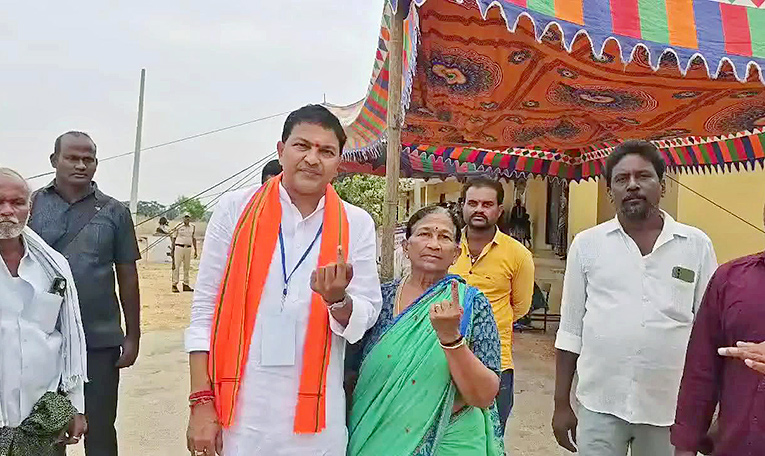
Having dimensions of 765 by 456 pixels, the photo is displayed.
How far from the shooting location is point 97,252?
2.85 meters

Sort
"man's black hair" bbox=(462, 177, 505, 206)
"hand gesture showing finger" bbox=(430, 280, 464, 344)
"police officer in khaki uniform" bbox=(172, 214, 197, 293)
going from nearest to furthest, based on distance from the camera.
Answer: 1. "hand gesture showing finger" bbox=(430, 280, 464, 344)
2. "man's black hair" bbox=(462, 177, 505, 206)
3. "police officer in khaki uniform" bbox=(172, 214, 197, 293)

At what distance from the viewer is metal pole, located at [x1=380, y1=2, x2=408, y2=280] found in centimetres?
314

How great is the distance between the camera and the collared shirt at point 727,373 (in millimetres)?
1575

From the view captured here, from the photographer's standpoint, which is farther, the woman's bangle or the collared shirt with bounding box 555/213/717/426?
the collared shirt with bounding box 555/213/717/426

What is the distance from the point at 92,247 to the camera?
9.28ft

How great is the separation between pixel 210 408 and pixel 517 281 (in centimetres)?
191

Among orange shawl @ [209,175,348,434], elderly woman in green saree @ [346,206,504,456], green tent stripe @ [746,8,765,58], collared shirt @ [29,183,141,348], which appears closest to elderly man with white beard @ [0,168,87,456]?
collared shirt @ [29,183,141,348]

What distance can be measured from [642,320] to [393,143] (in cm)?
153

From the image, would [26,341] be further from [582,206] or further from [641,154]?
[582,206]

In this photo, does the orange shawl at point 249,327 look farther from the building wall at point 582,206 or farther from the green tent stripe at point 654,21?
the building wall at point 582,206

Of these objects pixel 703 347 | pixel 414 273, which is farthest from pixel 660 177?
pixel 414 273

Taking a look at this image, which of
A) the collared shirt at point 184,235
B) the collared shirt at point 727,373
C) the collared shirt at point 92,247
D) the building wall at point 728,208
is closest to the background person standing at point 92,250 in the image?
the collared shirt at point 92,247

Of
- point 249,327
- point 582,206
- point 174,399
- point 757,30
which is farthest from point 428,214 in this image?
point 582,206

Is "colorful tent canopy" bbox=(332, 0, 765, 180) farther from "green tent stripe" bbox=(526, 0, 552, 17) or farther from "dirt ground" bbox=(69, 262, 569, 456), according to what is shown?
"dirt ground" bbox=(69, 262, 569, 456)
